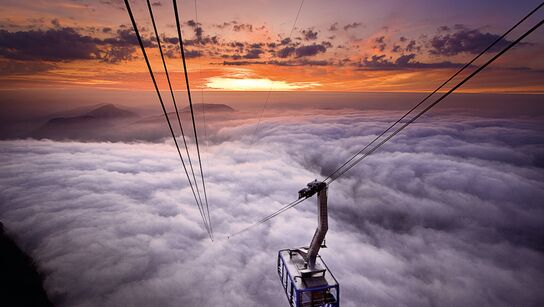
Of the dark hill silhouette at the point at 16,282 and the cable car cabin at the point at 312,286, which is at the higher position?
the cable car cabin at the point at 312,286

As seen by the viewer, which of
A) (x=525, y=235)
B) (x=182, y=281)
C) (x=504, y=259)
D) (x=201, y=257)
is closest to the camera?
(x=182, y=281)

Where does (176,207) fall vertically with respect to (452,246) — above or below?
above

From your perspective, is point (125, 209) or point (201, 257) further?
point (125, 209)

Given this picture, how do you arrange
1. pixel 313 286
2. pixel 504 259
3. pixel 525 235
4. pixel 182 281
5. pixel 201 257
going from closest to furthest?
pixel 313 286 < pixel 182 281 < pixel 201 257 < pixel 504 259 < pixel 525 235

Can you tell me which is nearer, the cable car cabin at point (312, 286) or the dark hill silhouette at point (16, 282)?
the cable car cabin at point (312, 286)

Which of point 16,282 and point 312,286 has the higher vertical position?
point 312,286

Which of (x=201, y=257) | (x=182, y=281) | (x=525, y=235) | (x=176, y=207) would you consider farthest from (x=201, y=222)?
(x=525, y=235)

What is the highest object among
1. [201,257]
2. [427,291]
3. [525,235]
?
[201,257]

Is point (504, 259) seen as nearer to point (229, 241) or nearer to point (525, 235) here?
point (525, 235)

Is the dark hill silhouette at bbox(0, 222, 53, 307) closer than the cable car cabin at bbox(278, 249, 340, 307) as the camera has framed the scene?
No

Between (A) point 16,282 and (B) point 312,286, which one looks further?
(A) point 16,282

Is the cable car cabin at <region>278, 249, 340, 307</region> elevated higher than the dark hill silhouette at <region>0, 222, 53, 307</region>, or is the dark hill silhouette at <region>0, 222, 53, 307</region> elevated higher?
the cable car cabin at <region>278, 249, 340, 307</region>
